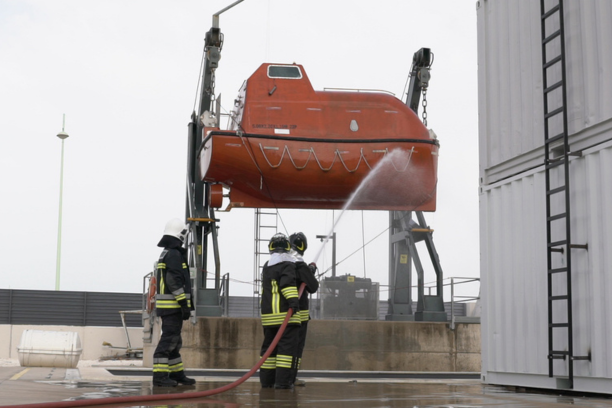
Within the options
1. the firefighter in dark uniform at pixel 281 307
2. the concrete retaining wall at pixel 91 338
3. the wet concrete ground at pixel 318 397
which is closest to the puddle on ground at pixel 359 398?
the wet concrete ground at pixel 318 397

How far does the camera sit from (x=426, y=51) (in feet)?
57.5

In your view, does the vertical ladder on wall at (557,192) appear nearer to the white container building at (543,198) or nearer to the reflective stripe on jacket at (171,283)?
the white container building at (543,198)

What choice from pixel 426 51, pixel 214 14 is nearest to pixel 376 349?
pixel 426 51

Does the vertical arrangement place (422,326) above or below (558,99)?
below

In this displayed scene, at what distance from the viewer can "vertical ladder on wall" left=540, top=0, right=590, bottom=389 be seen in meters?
7.23

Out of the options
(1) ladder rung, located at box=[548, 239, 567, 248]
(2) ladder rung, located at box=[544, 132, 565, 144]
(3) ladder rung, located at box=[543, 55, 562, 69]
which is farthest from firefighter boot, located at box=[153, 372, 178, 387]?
(3) ladder rung, located at box=[543, 55, 562, 69]

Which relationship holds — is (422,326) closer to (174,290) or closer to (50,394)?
(174,290)

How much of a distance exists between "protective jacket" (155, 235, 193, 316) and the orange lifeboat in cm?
741

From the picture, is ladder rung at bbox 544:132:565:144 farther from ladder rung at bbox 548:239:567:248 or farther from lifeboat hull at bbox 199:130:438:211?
lifeboat hull at bbox 199:130:438:211

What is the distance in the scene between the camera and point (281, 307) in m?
8.17

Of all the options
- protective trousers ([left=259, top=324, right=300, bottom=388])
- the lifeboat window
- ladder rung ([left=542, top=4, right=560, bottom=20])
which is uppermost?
the lifeboat window

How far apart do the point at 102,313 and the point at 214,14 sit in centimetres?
1311

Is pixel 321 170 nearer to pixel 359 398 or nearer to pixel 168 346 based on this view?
pixel 168 346

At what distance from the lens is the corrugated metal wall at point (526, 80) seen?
23.4 feet
